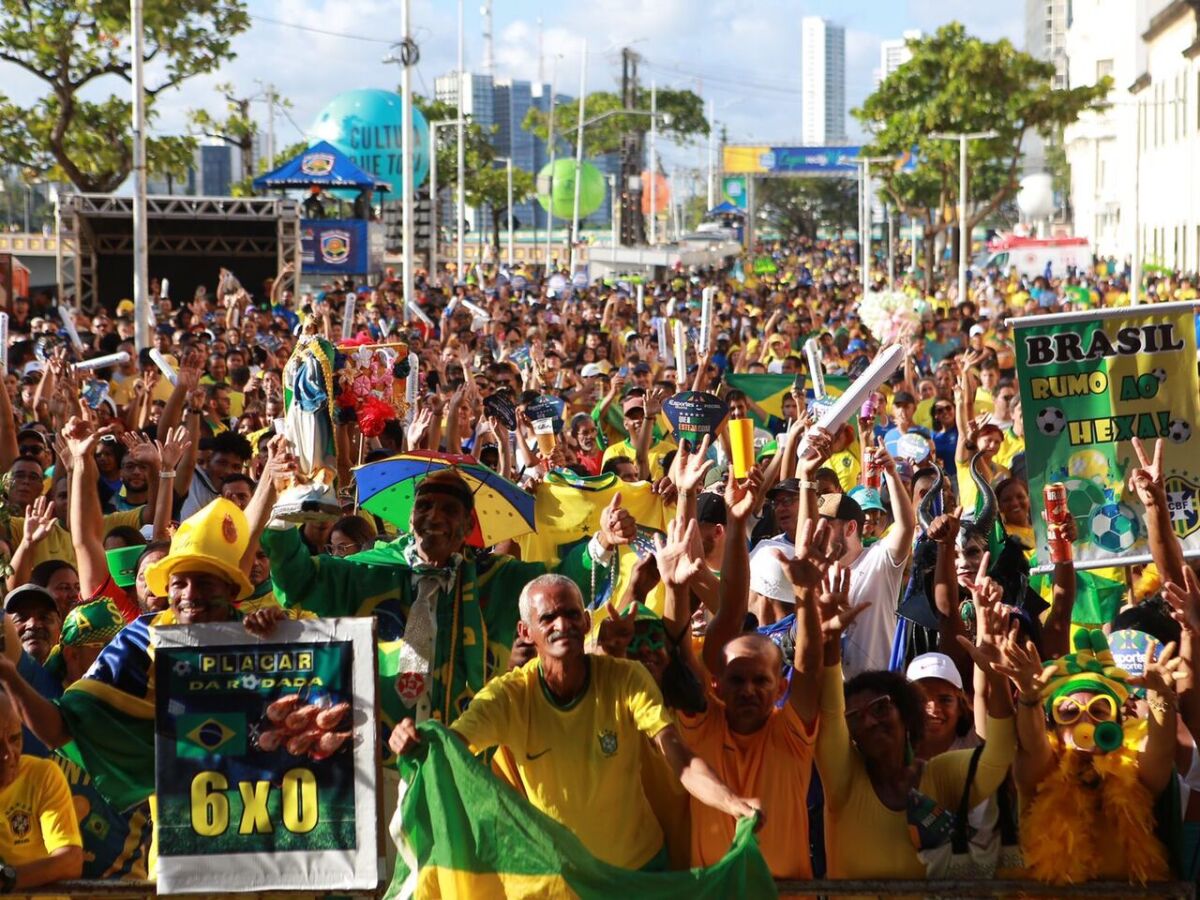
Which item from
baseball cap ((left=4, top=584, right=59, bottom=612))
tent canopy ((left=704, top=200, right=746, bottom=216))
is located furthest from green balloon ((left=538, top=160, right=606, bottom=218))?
baseball cap ((left=4, top=584, right=59, bottom=612))

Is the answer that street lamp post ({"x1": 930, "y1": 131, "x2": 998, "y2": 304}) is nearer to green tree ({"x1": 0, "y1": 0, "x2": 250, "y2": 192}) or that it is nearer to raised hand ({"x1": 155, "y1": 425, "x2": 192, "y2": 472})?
green tree ({"x1": 0, "y1": 0, "x2": 250, "y2": 192})

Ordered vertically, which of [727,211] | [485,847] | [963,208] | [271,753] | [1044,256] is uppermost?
[727,211]

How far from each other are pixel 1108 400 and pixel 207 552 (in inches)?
135

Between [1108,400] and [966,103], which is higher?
[966,103]

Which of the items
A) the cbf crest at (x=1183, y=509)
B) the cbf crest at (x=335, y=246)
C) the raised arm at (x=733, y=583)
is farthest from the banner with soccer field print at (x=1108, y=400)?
the cbf crest at (x=335, y=246)

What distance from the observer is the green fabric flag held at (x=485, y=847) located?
4.65 m

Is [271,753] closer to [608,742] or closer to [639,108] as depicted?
[608,742]

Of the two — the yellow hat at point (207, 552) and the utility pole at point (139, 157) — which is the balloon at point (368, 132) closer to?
the utility pole at point (139, 157)

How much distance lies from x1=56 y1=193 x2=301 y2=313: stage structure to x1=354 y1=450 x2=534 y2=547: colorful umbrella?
75.4 ft

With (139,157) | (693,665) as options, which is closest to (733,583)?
(693,665)

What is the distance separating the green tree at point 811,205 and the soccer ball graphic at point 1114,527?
394ft

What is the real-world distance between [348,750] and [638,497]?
3.84m

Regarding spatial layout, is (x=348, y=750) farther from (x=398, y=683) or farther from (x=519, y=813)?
(x=398, y=683)

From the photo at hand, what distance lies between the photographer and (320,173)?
39344 millimetres
